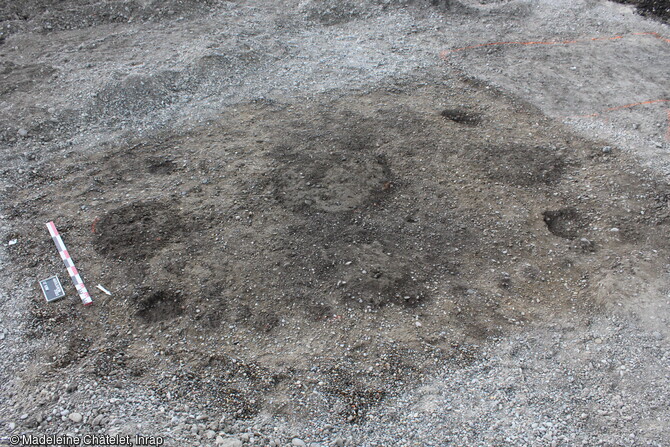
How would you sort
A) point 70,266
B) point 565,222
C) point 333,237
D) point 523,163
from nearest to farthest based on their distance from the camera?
point 70,266, point 333,237, point 565,222, point 523,163

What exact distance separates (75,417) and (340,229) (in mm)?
4058

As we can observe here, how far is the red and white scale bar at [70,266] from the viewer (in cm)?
604

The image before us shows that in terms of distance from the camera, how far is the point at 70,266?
6.39m

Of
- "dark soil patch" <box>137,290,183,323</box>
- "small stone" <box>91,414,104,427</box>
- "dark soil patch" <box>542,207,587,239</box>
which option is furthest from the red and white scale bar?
"dark soil patch" <box>542,207,587,239</box>

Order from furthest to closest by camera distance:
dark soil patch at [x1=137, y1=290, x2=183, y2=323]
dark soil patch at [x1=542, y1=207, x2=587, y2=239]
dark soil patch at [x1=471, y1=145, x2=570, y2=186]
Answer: dark soil patch at [x1=471, y1=145, x2=570, y2=186] < dark soil patch at [x1=542, y1=207, x2=587, y2=239] < dark soil patch at [x1=137, y1=290, x2=183, y2=323]

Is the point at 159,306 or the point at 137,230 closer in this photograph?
the point at 159,306

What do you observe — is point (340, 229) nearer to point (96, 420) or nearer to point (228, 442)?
point (228, 442)

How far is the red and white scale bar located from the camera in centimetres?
604

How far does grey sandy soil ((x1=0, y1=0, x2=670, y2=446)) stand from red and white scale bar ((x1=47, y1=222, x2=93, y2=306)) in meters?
0.10


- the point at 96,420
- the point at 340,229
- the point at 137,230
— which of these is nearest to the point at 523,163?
the point at 340,229

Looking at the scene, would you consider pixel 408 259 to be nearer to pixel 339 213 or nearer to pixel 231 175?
pixel 339 213

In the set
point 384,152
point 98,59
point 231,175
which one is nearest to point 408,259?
point 384,152

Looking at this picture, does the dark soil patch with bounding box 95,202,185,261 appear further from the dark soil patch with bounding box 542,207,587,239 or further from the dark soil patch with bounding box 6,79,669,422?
the dark soil patch with bounding box 542,207,587,239

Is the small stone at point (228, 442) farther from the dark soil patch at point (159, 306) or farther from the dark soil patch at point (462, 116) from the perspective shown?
the dark soil patch at point (462, 116)
